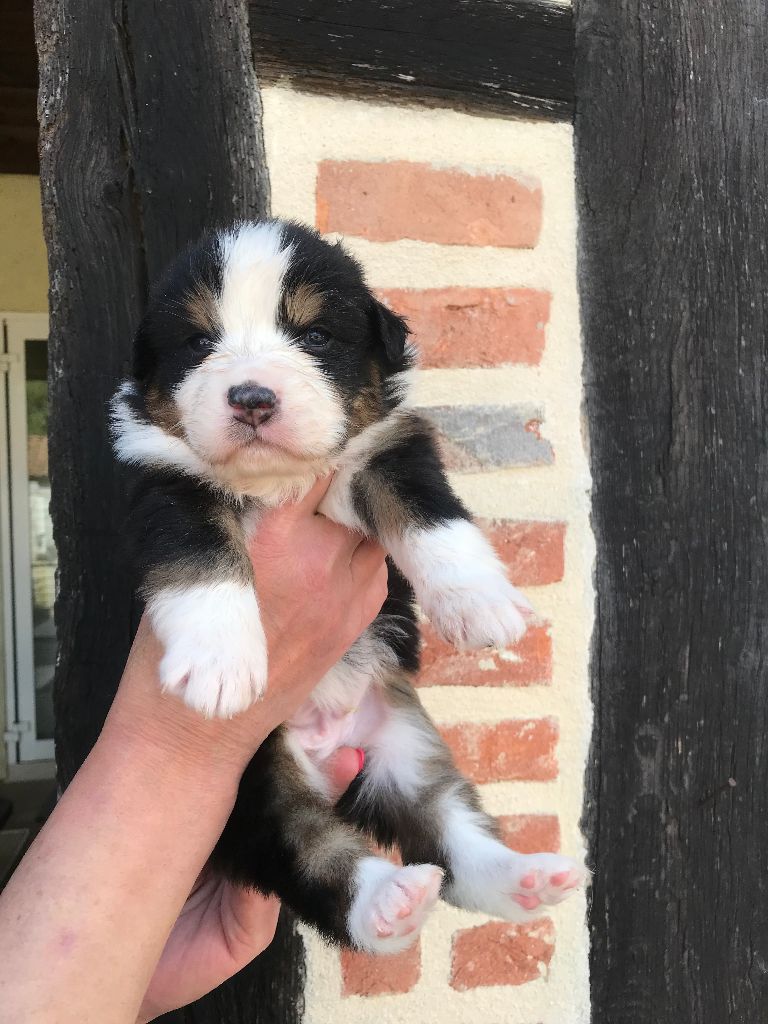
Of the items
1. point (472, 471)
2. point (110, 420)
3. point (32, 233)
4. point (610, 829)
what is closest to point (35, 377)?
point (32, 233)

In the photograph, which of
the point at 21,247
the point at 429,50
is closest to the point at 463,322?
the point at 429,50

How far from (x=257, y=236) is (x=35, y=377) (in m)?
4.76

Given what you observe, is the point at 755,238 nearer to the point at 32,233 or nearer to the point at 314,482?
the point at 314,482

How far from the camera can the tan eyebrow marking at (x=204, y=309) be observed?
1359 millimetres

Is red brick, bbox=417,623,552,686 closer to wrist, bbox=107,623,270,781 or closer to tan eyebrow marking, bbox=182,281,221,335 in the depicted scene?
wrist, bbox=107,623,270,781

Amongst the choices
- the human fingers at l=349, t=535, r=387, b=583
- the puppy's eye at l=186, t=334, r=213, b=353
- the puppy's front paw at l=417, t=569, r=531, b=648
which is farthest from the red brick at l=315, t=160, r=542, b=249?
the puppy's front paw at l=417, t=569, r=531, b=648

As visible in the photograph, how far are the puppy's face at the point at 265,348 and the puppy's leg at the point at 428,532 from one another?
0.10m

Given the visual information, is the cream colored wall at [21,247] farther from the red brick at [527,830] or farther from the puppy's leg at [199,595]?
the red brick at [527,830]

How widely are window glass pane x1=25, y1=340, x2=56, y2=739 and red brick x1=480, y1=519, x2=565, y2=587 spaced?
475cm

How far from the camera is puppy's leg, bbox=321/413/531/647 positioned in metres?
1.34

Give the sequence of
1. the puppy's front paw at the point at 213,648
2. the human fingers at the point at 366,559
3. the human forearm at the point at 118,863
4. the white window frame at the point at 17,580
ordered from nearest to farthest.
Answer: the human forearm at the point at 118,863 → the puppy's front paw at the point at 213,648 → the human fingers at the point at 366,559 → the white window frame at the point at 17,580

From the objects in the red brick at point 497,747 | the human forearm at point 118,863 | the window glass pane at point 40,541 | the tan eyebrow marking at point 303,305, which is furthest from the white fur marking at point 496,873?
the window glass pane at point 40,541

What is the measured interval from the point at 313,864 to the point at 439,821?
0.30 meters

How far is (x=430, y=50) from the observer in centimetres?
162
